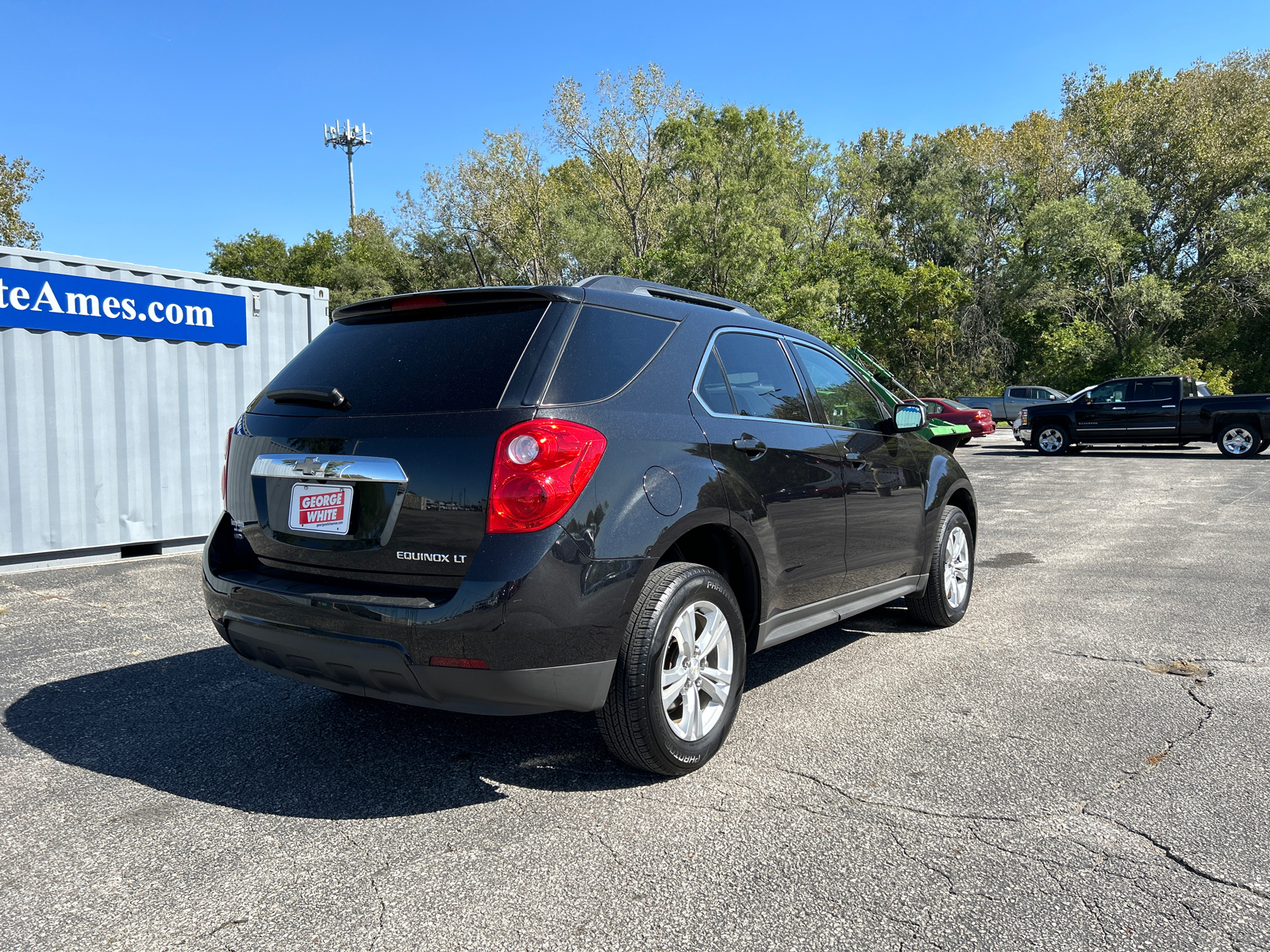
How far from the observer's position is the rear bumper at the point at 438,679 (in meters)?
2.88

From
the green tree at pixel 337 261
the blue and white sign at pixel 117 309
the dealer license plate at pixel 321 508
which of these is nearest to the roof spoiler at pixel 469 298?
the dealer license plate at pixel 321 508

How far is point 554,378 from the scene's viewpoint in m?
3.05

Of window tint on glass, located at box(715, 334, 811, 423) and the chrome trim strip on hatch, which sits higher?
window tint on glass, located at box(715, 334, 811, 423)

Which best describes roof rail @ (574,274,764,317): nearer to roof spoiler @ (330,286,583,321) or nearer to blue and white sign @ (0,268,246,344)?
roof spoiler @ (330,286,583,321)

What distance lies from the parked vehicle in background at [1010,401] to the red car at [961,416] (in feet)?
21.7

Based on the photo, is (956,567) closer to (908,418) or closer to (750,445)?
(908,418)

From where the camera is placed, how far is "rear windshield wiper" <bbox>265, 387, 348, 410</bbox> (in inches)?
131

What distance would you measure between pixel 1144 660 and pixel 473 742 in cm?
358

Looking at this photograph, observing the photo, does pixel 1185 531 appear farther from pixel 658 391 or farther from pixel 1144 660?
pixel 658 391

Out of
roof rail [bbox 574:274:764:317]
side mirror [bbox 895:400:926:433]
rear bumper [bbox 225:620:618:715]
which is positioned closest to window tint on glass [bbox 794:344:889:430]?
side mirror [bbox 895:400:926:433]

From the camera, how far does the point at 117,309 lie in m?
8.66

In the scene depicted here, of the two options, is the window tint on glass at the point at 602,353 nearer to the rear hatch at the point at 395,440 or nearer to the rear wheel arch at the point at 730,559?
the rear hatch at the point at 395,440

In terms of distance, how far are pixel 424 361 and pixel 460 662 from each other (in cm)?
111

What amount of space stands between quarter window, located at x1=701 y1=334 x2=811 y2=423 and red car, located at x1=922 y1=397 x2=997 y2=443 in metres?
23.2
